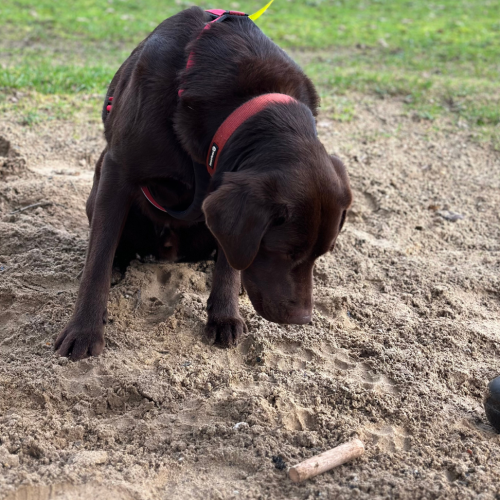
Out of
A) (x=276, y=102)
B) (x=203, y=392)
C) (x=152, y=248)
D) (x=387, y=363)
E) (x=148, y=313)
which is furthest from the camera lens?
(x=152, y=248)

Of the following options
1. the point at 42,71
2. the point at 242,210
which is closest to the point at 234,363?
the point at 242,210

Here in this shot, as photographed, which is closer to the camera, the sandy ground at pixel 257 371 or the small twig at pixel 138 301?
the sandy ground at pixel 257 371

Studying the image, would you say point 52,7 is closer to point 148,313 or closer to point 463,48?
point 463,48

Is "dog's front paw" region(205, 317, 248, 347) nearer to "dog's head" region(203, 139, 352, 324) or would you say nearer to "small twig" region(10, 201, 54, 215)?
"dog's head" region(203, 139, 352, 324)

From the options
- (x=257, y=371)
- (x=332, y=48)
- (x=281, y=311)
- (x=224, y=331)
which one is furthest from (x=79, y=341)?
(x=332, y=48)

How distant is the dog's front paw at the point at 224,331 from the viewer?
2996 millimetres

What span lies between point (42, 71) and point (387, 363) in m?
5.13

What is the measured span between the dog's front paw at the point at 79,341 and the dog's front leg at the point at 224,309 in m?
0.53

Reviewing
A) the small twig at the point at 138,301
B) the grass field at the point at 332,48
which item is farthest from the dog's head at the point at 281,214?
the grass field at the point at 332,48

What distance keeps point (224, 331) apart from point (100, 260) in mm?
697

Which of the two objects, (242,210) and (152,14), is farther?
(152,14)

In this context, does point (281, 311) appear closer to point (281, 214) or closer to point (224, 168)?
point (281, 214)

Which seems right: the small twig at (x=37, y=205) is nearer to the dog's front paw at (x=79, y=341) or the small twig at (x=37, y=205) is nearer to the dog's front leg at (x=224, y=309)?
the dog's front paw at (x=79, y=341)

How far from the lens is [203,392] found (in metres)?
2.63
